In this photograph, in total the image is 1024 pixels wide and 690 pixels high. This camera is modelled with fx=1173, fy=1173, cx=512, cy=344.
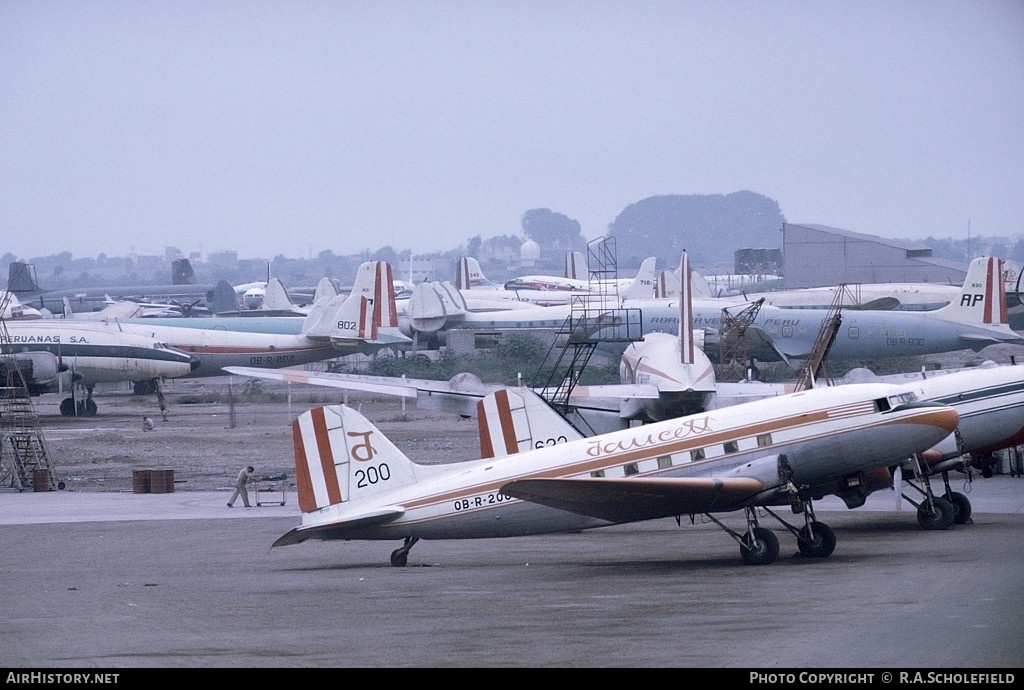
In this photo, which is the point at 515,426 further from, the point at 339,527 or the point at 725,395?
the point at 725,395

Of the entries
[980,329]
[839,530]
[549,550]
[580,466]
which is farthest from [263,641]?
[980,329]

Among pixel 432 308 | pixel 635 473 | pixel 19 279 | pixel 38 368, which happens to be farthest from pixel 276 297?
pixel 635 473

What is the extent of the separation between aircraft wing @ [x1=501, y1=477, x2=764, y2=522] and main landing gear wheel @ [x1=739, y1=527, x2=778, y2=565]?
0.69 metres

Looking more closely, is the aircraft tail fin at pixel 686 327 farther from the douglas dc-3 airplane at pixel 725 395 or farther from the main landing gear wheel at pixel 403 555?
the main landing gear wheel at pixel 403 555

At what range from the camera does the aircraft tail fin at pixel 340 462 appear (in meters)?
23.2

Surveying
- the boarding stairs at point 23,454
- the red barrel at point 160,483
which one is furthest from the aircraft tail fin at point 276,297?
the red barrel at point 160,483

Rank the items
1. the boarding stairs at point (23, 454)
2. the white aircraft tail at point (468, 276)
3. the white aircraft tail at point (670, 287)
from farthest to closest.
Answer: the white aircraft tail at point (468, 276)
the white aircraft tail at point (670, 287)
the boarding stairs at point (23, 454)

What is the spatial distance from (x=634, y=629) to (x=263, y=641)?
5150 millimetres

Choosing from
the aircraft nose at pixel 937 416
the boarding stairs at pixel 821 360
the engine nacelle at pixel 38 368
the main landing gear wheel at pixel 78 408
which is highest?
the aircraft nose at pixel 937 416

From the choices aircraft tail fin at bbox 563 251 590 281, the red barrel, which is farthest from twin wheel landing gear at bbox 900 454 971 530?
aircraft tail fin at bbox 563 251 590 281

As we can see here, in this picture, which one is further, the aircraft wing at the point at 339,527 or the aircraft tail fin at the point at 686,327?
the aircraft tail fin at the point at 686,327

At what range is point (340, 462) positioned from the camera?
23.3 m

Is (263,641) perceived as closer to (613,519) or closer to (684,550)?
(613,519)

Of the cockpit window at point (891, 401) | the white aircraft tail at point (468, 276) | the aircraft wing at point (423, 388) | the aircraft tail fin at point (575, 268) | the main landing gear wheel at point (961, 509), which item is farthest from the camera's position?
the aircraft tail fin at point (575, 268)
